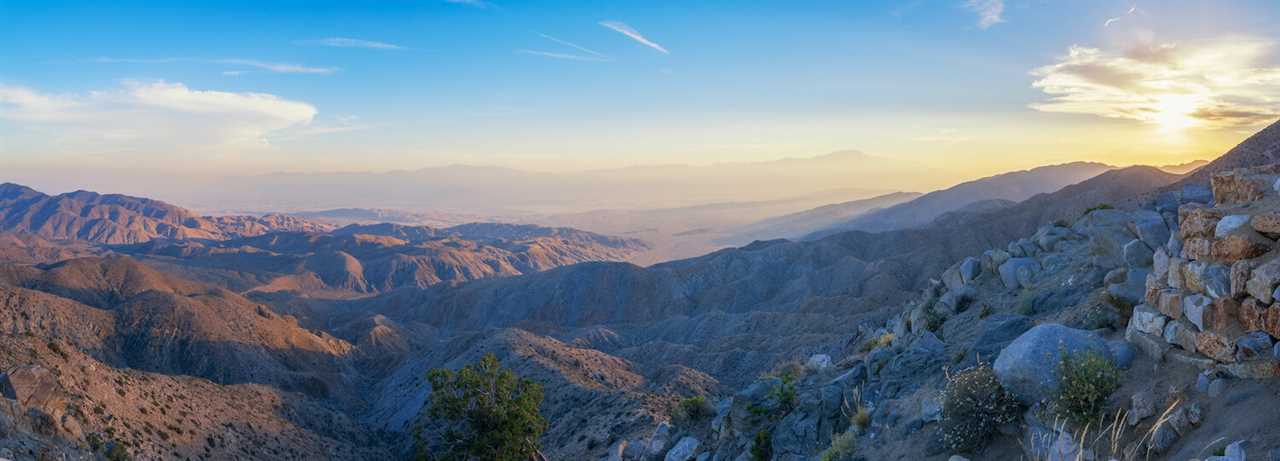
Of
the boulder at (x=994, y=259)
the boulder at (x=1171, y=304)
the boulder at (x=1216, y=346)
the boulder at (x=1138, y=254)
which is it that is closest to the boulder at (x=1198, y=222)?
the boulder at (x=1171, y=304)

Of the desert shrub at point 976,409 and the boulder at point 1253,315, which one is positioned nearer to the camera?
the boulder at point 1253,315

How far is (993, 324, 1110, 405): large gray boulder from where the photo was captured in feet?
31.2

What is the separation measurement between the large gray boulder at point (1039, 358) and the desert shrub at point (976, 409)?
0.68ft

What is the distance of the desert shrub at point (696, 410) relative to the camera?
58.9 feet

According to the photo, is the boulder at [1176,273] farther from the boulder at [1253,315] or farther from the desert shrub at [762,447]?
the desert shrub at [762,447]

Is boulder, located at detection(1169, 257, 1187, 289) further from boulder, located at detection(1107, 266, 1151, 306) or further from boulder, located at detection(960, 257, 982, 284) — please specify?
boulder, located at detection(960, 257, 982, 284)

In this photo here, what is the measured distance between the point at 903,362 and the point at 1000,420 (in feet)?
14.4

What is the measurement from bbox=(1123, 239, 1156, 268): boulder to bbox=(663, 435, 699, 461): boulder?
30.2 ft

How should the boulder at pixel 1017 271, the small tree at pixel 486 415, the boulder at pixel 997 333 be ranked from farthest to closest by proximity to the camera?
the small tree at pixel 486 415 < the boulder at pixel 1017 271 < the boulder at pixel 997 333

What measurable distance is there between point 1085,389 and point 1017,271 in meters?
9.39

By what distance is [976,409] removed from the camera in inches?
378

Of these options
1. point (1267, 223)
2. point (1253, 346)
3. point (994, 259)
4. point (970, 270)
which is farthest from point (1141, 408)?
point (970, 270)

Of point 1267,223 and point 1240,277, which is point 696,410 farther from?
point 1267,223

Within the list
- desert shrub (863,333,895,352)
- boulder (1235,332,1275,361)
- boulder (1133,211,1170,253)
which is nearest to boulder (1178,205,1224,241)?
boulder (1235,332,1275,361)
